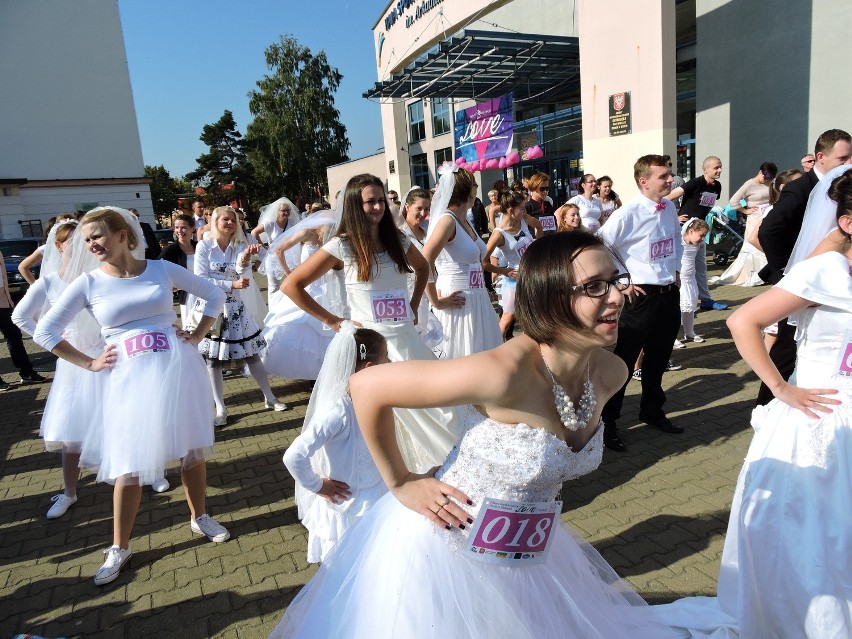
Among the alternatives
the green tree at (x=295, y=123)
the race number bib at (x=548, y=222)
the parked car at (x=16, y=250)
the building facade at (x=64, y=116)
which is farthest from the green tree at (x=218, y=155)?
the race number bib at (x=548, y=222)

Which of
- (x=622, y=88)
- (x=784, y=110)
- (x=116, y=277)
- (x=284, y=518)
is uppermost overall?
(x=622, y=88)

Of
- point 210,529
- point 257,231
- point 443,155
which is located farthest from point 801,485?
point 443,155

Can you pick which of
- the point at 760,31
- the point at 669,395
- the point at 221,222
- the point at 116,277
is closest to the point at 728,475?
the point at 669,395

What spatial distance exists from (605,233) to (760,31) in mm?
11661

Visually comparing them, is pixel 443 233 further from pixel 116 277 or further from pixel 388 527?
pixel 388 527

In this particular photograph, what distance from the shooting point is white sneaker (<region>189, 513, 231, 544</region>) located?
11.7 feet

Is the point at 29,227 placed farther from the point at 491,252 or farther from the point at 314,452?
the point at 314,452

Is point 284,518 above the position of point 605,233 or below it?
below

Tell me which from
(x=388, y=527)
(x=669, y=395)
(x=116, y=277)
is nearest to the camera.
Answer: (x=388, y=527)

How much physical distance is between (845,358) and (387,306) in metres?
2.47

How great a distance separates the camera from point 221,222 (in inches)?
230

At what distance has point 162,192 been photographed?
59.3 meters

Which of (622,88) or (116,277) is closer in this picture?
(116,277)

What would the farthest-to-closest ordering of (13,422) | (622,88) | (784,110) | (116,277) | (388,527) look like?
(622,88) < (784,110) < (13,422) < (116,277) < (388,527)
